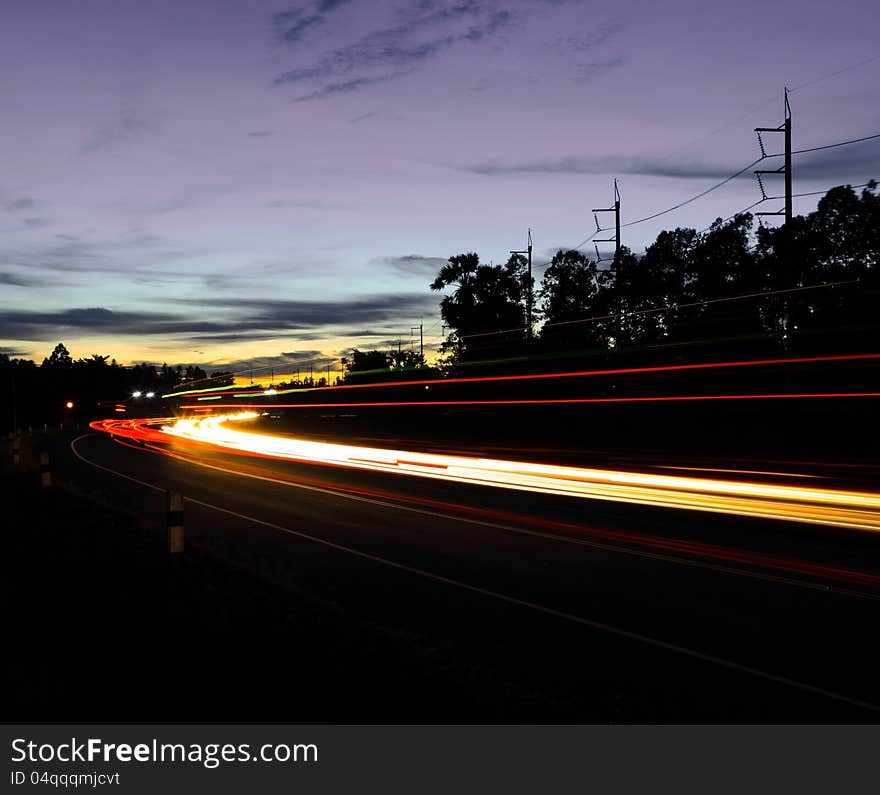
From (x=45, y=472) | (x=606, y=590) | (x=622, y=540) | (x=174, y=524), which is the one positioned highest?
(x=174, y=524)

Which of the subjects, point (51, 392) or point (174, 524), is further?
point (51, 392)

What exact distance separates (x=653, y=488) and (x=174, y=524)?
12.8m

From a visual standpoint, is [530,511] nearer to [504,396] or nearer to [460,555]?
[460,555]

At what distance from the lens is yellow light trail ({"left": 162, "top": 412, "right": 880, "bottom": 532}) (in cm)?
1611

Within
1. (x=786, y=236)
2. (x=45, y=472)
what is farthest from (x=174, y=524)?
(x=786, y=236)

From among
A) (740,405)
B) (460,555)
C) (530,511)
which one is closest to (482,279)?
(740,405)

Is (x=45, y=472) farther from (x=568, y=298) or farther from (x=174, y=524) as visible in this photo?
(x=568, y=298)

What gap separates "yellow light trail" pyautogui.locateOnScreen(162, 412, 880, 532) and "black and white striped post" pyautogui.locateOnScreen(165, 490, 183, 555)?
1036 cm

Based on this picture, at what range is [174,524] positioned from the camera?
10.6 meters

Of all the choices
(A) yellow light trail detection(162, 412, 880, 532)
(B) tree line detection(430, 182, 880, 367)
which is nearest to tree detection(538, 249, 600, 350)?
(B) tree line detection(430, 182, 880, 367)

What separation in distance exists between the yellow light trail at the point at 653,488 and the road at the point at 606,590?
0.46m
